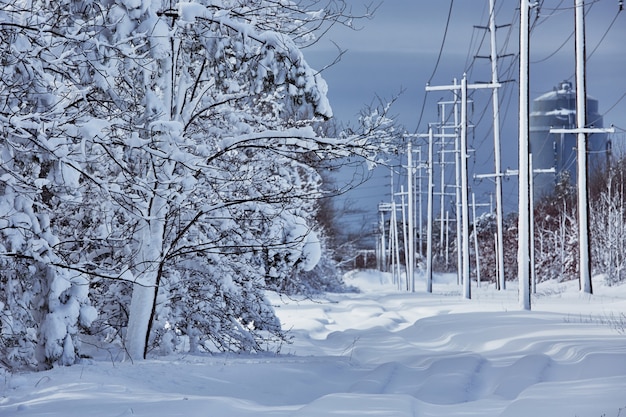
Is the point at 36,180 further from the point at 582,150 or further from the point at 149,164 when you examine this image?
the point at 582,150

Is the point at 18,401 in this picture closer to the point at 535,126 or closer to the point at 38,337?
the point at 38,337

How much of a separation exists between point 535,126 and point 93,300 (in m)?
164

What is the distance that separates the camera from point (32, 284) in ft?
31.0

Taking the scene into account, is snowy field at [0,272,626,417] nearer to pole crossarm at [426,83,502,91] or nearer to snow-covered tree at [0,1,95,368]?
snow-covered tree at [0,1,95,368]

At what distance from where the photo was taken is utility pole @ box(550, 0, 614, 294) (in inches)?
1153

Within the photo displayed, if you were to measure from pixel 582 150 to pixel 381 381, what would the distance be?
73.1 feet

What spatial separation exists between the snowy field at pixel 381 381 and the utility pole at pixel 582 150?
12209 mm

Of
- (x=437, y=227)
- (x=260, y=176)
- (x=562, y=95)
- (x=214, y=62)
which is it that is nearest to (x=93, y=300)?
(x=260, y=176)

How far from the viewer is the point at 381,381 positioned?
10.5 m

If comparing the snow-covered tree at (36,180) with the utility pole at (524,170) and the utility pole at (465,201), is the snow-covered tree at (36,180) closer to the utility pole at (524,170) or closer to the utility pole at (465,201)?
the utility pole at (524,170)

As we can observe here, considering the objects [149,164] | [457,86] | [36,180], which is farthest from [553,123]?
[36,180]

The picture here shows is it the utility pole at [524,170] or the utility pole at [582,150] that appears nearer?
the utility pole at [524,170]

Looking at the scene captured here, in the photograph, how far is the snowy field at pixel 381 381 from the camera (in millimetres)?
7211

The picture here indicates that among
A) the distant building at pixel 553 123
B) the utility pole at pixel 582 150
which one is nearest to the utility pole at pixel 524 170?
the utility pole at pixel 582 150
